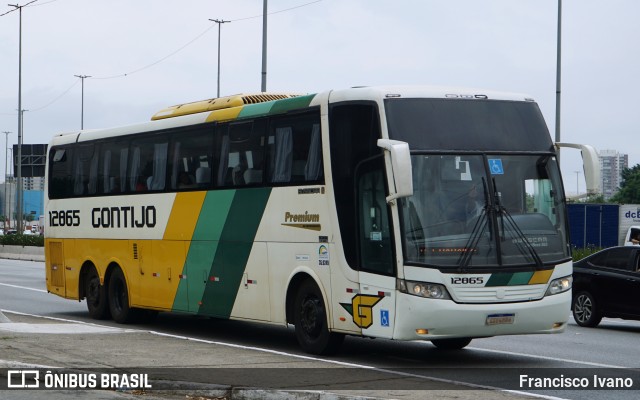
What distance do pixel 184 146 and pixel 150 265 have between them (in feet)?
7.62

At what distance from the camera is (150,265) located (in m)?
19.6

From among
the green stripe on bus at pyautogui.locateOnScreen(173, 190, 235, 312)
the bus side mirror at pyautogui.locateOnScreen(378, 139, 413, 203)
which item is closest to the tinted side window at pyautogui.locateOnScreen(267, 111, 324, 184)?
the green stripe on bus at pyautogui.locateOnScreen(173, 190, 235, 312)

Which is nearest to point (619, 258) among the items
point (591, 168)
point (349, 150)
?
point (591, 168)

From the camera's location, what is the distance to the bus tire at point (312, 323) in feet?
48.8

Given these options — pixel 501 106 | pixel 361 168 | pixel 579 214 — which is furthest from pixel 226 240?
pixel 579 214

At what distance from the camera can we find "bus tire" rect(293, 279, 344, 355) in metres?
14.9

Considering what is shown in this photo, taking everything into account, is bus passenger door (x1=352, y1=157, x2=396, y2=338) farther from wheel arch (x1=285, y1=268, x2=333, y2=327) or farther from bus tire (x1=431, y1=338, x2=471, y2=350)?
bus tire (x1=431, y1=338, x2=471, y2=350)

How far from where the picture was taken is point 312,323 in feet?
49.6

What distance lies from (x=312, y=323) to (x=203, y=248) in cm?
338

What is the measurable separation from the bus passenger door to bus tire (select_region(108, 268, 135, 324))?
290 inches

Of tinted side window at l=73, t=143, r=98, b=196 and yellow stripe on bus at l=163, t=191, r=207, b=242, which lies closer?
yellow stripe on bus at l=163, t=191, r=207, b=242

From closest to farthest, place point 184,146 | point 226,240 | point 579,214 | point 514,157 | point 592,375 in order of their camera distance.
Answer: point 592,375
point 514,157
point 226,240
point 184,146
point 579,214

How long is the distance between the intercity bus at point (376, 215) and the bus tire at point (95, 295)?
3094 millimetres

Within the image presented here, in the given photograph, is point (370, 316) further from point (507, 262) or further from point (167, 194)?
point (167, 194)
